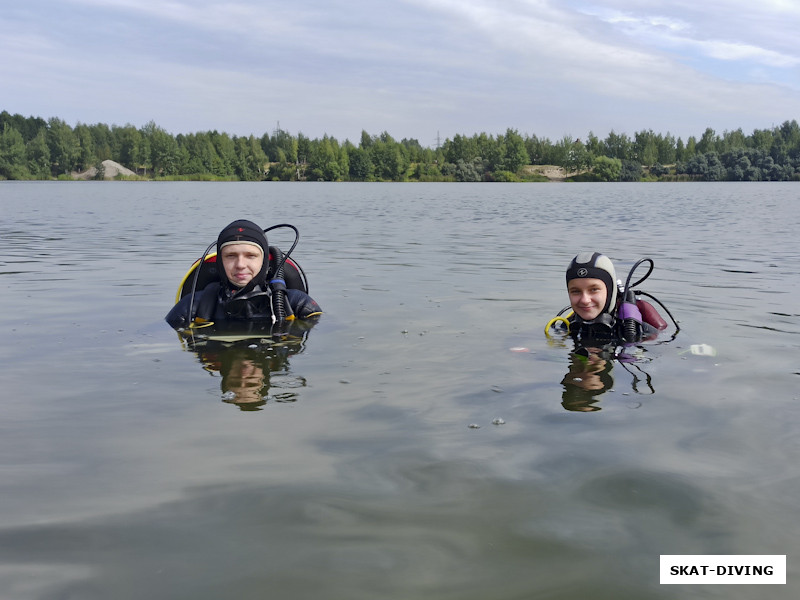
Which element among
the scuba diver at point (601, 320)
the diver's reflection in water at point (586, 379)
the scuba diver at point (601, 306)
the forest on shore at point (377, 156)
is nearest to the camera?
the diver's reflection in water at point (586, 379)

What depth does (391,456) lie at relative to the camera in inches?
189

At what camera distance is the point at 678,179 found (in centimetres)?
15038

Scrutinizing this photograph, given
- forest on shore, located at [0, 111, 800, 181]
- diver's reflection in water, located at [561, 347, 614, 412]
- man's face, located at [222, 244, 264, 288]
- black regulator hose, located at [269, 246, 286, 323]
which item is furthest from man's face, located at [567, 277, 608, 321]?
forest on shore, located at [0, 111, 800, 181]

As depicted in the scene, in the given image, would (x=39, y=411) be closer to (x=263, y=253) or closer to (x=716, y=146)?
(x=263, y=253)

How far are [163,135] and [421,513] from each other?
17025cm

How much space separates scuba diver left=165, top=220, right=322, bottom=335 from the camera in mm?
8836

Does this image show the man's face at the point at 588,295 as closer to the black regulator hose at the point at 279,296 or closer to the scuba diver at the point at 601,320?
the scuba diver at the point at 601,320

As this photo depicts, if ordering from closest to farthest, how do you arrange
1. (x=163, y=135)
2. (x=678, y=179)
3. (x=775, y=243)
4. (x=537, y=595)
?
1. (x=537, y=595)
2. (x=775, y=243)
3. (x=678, y=179)
4. (x=163, y=135)

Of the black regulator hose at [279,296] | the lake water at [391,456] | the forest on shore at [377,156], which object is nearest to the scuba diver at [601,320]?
the lake water at [391,456]

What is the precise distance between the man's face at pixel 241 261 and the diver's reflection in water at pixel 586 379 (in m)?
3.79

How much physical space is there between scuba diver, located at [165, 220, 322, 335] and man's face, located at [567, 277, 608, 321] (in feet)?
11.0

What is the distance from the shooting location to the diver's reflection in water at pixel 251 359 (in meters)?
6.28

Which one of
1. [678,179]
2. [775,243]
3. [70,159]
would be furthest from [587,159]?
A: [775,243]

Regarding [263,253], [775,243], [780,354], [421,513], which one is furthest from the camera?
[775,243]
